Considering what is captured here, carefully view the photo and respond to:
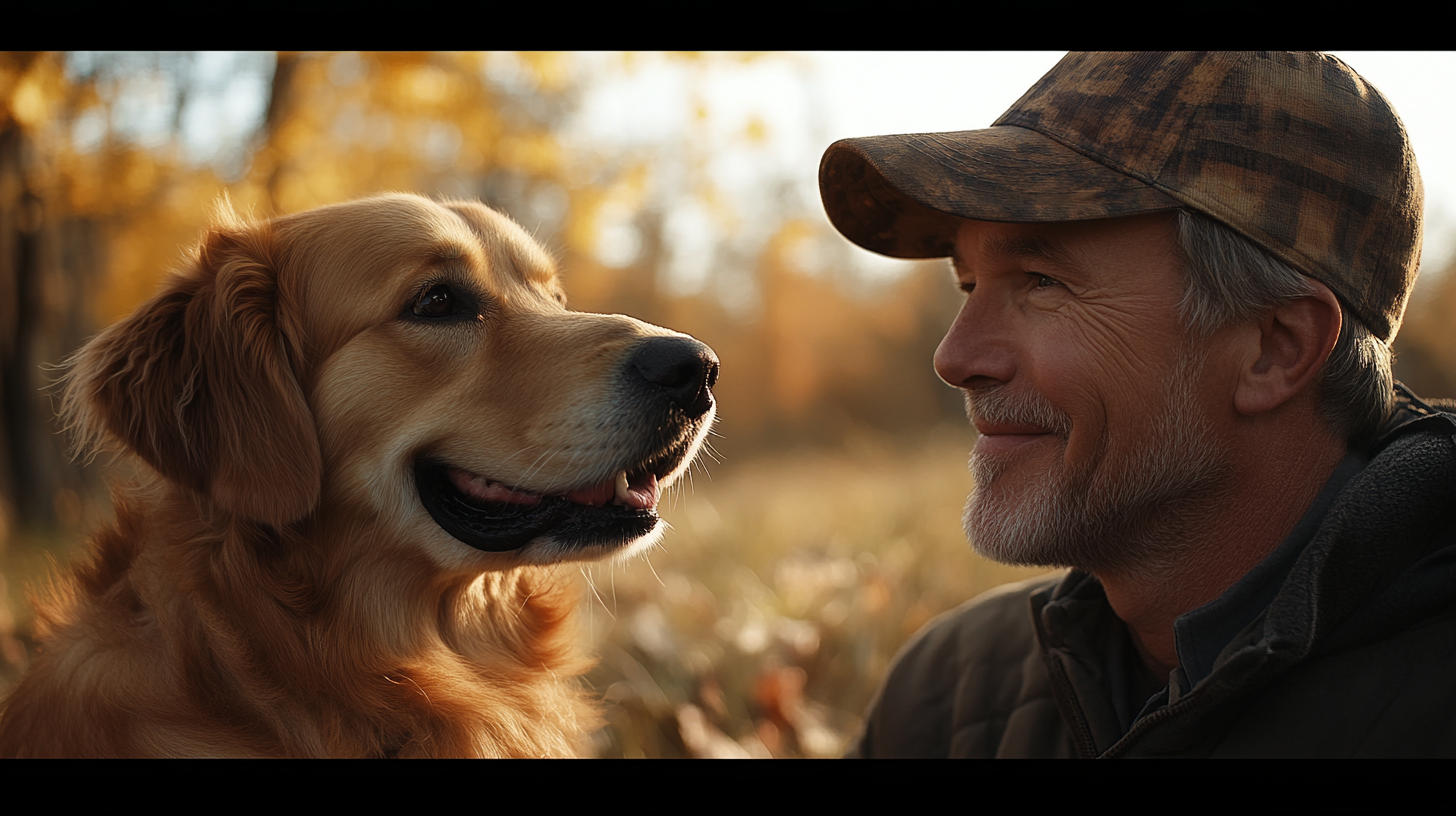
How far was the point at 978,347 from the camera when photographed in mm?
2375

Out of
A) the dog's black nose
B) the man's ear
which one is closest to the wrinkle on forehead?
the dog's black nose

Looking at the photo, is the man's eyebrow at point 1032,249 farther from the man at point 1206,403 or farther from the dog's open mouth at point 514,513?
the dog's open mouth at point 514,513

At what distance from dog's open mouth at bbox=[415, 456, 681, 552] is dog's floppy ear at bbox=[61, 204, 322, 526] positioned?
1.09 feet

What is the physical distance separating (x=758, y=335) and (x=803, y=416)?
12.6ft

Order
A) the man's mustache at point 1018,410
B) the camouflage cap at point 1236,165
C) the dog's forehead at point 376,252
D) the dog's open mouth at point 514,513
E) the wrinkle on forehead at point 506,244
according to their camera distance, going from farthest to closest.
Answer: the wrinkle on forehead at point 506,244 → the dog's forehead at point 376,252 → the dog's open mouth at point 514,513 → the man's mustache at point 1018,410 → the camouflage cap at point 1236,165

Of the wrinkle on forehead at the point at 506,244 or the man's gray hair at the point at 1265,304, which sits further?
the wrinkle on forehead at the point at 506,244

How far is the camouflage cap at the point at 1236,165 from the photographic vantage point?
2031 millimetres

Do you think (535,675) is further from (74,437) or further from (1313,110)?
(1313,110)

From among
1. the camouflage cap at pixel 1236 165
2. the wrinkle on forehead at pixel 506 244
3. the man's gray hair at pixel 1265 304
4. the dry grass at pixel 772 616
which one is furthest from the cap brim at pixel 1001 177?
Answer: the dry grass at pixel 772 616

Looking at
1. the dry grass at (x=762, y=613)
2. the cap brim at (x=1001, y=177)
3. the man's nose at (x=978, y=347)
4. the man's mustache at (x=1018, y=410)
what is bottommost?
the dry grass at (x=762, y=613)

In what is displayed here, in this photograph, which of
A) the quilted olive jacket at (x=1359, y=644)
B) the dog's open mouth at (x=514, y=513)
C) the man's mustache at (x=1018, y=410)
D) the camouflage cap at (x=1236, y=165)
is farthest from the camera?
the dog's open mouth at (x=514, y=513)

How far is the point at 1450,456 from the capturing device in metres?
1.92

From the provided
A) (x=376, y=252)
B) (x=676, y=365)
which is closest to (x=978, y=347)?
(x=676, y=365)

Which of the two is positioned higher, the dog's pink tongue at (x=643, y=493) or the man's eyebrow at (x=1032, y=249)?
the man's eyebrow at (x=1032, y=249)
